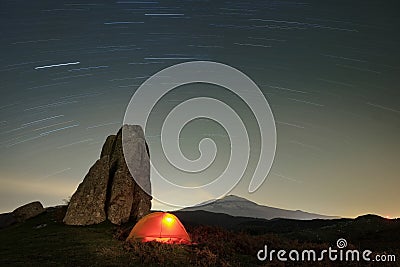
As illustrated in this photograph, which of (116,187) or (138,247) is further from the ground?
(116,187)

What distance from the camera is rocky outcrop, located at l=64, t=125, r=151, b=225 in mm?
38906

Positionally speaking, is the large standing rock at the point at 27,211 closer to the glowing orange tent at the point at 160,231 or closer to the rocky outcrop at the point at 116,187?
the rocky outcrop at the point at 116,187

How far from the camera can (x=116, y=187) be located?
4109 cm

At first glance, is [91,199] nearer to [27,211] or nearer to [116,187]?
[116,187]

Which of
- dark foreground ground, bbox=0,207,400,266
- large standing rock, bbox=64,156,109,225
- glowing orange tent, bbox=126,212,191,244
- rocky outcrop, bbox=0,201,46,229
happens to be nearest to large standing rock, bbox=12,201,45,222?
rocky outcrop, bbox=0,201,46,229

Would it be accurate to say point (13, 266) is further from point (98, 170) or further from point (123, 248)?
point (98, 170)

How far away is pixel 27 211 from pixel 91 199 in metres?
11.1

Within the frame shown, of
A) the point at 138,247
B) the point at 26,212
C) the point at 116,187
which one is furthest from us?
the point at 26,212

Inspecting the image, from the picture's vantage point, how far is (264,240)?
29891 millimetres

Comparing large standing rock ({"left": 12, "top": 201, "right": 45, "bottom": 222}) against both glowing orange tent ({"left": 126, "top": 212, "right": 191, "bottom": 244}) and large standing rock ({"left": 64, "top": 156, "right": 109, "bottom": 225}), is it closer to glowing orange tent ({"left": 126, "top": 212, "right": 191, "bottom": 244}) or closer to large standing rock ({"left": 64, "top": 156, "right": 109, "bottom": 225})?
large standing rock ({"left": 64, "top": 156, "right": 109, "bottom": 225})

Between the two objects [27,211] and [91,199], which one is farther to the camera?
[27,211]

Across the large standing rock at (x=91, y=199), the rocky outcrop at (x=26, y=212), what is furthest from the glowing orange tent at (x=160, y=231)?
the rocky outcrop at (x=26, y=212)

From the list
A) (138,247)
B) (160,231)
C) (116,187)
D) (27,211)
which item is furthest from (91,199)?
(138,247)

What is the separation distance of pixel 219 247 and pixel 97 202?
1743cm
